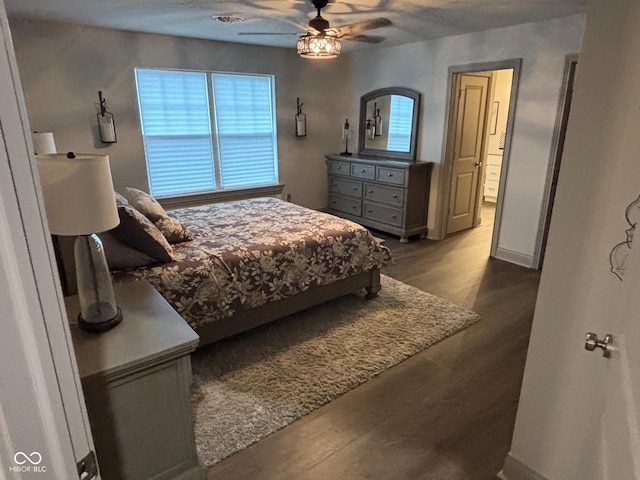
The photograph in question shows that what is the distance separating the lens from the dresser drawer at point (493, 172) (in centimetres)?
701

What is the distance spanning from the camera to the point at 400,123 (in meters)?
5.23

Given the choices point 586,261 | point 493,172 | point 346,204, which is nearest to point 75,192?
point 586,261

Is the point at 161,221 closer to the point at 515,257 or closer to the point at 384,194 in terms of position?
the point at 384,194

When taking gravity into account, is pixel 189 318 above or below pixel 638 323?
below

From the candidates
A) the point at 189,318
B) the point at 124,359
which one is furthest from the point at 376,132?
the point at 124,359

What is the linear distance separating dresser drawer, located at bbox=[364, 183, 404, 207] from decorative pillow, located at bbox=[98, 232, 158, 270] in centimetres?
326

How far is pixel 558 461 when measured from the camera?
1.58 m

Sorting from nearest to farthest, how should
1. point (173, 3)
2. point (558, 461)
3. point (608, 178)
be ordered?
point (608, 178)
point (558, 461)
point (173, 3)

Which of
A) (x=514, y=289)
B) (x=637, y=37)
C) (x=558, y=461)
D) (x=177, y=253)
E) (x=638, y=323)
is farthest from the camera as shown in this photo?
(x=514, y=289)

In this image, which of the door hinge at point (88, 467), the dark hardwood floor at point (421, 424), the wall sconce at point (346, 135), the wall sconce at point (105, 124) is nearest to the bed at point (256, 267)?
the dark hardwood floor at point (421, 424)

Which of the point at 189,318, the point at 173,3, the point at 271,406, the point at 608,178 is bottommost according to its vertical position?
the point at 271,406

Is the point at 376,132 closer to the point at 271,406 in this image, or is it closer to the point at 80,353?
the point at 271,406

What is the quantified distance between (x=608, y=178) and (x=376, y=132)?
4447 mm

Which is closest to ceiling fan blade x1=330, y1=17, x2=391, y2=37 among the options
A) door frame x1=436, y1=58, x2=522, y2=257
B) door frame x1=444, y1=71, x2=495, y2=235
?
door frame x1=436, y1=58, x2=522, y2=257
